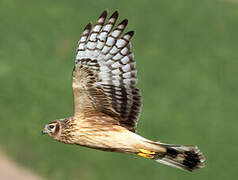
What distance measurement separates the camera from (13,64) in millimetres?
23297

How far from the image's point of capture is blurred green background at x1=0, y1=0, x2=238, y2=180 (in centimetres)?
1992

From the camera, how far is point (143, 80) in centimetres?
2269

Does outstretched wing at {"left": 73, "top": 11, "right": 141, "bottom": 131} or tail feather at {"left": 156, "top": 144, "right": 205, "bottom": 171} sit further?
tail feather at {"left": 156, "top": 144, "right": 205, "bottom": 171}

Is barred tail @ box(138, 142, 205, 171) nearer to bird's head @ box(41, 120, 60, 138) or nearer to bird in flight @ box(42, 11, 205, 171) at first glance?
bird in flight @ box(42, 11, 205, 171)

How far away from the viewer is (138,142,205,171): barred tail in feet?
39.9

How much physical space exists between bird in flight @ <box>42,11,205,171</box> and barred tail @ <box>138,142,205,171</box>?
0.27 ft

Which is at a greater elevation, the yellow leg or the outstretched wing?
the outstretched wing

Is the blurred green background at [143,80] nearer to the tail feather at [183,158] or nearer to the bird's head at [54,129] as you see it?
the tail feather at [183,158]

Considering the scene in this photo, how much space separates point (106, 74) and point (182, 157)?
1927mm

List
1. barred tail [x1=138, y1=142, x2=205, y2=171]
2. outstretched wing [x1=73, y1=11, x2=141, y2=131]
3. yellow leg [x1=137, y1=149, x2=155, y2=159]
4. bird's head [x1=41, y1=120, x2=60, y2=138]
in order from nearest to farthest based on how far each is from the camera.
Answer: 1. outstretched wing [x1=73, y1=11, x2=141, y2=131]
2. yellow leg [x1=137, y1=149, x2=155, y2=159]
3. bird's head [x1=41, y1=120, x2=60, y2=138]
4. barred tail [x1=138, y1=142, x2=205, y2=171]

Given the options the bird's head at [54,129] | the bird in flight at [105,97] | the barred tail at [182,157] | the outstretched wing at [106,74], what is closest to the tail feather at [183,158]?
the barred tail at [182,157]

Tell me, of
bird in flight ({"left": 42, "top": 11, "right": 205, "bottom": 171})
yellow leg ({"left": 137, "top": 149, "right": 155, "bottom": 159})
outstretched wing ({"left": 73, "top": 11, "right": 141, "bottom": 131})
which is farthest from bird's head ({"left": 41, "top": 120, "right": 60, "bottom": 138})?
yellow leg ({"left": 137, "top": 149, "right": 155, "bottom": 159})

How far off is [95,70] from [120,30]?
77cm

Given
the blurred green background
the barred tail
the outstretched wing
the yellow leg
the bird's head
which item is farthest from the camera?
the blurred green background
